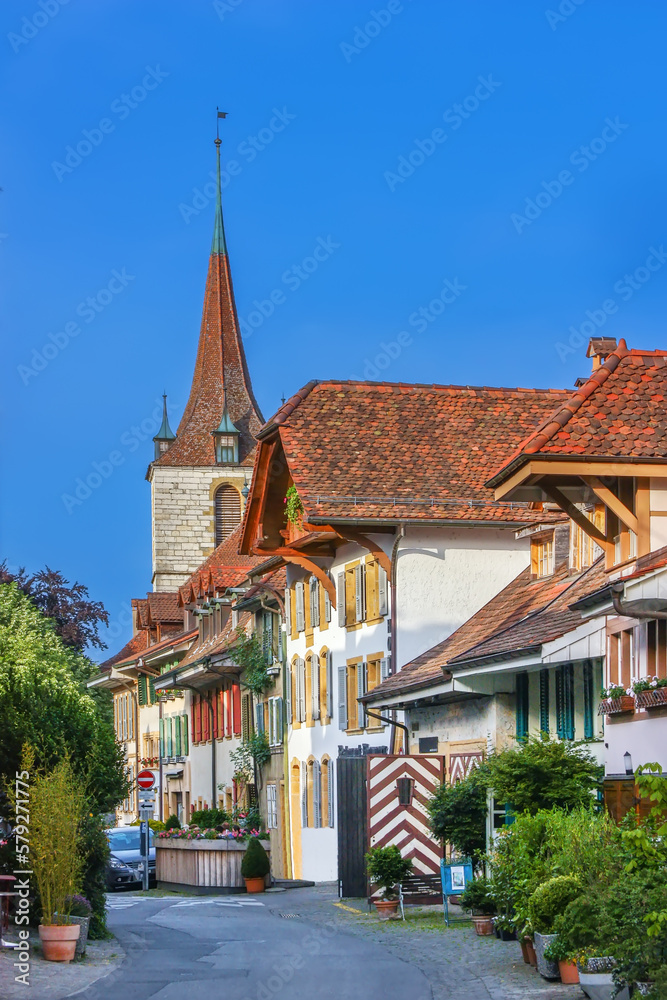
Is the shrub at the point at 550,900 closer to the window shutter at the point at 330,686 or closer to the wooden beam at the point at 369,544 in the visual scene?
the wooden beam at the point at 369,544

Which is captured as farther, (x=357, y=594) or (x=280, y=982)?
(x=357, y=594)

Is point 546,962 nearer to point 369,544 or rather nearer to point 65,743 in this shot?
point 65,743

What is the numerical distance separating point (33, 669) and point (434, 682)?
718 cm

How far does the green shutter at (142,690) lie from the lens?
71.4 meters

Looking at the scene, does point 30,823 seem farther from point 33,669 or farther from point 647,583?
point 647,583

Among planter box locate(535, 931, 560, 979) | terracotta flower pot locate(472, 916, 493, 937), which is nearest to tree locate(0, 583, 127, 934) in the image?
terracotta flower pot locate(472, 916, 493, 937)

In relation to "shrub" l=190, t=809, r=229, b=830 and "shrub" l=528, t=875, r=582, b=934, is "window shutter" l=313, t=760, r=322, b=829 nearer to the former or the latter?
"shrub" l=190, t=809, r=229, b=830

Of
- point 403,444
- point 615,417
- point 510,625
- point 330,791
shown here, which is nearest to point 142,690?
point 330,791

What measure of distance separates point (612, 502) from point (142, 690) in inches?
2125

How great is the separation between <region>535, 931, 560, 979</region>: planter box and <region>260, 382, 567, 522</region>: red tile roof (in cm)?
1804

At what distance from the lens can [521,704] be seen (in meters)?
24.8

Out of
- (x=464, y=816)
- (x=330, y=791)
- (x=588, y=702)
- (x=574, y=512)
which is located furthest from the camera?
(x=330, y=791)

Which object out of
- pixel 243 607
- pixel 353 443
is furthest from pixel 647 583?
pixel 243 607

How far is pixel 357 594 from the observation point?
120 ft
